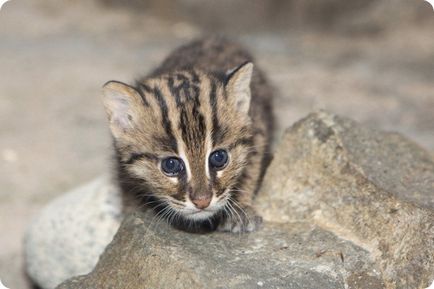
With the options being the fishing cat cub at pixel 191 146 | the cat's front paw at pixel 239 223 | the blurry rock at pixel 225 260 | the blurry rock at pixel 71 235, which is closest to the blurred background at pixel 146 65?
the blurry rock at pixel 71 235

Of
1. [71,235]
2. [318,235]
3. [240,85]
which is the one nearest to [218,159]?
[240,85]

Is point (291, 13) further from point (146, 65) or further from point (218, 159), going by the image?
point (218, 159)

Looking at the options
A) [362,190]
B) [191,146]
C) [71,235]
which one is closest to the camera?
[191,146]

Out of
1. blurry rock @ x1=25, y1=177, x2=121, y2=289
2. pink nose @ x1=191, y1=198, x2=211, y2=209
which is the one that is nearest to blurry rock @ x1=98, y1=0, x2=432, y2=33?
blurry rock @ x1=25, y1=177, x2=121, y2=289

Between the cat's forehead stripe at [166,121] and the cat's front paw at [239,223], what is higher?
the cat's forehead stripe at [166,121]

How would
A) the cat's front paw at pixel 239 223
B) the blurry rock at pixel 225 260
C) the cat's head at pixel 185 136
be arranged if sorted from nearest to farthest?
1. the blurry rock at pixel 225 260
2. the cat's head at pixel 185 136
3. the cat's front paw at pixel 239 223

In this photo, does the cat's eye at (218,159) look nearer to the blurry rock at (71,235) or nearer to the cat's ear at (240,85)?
the cat's ear at (240,85)

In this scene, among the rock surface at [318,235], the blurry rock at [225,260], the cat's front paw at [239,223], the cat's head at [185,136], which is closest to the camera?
the blurry rock at [225,260]
